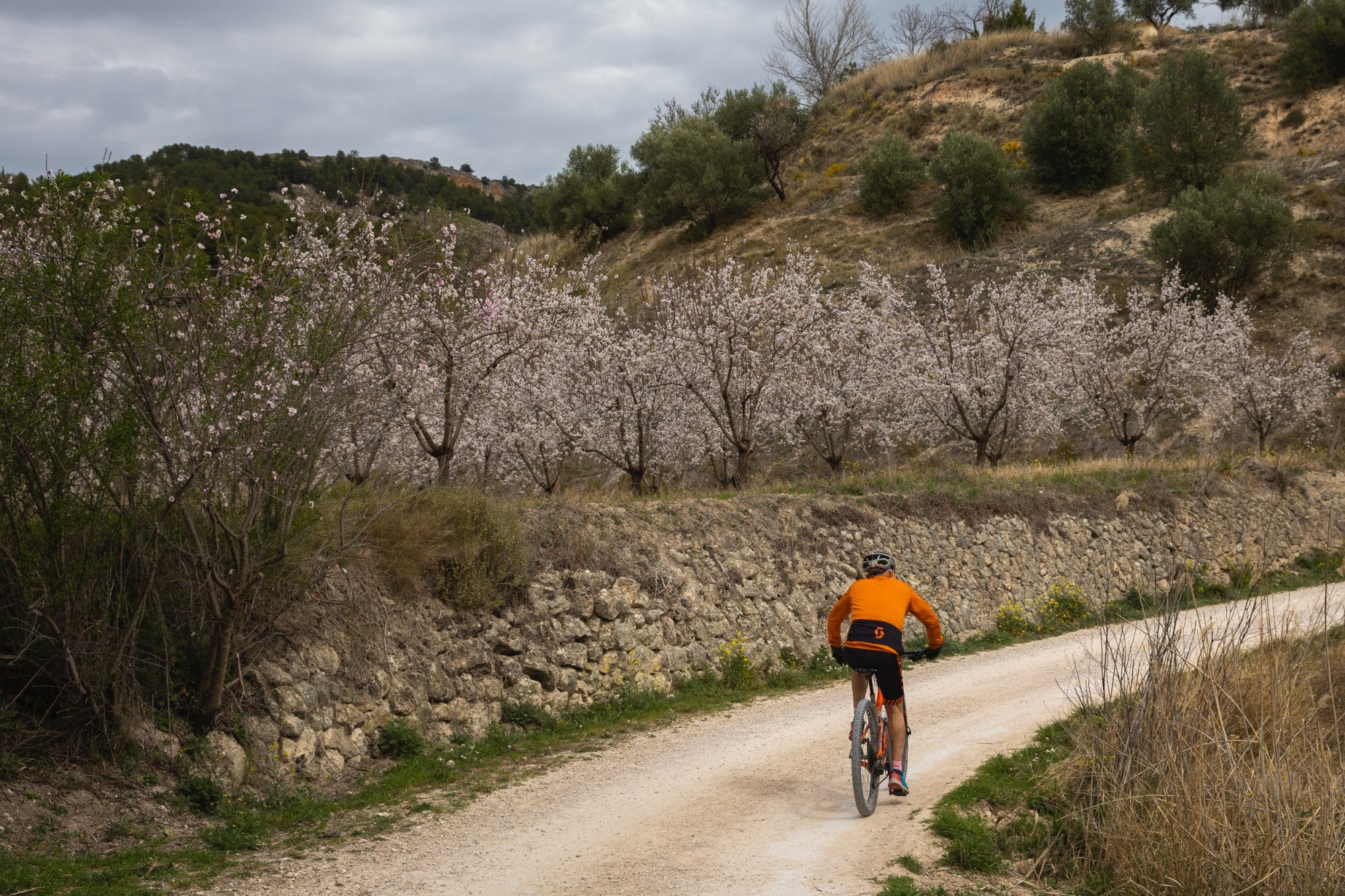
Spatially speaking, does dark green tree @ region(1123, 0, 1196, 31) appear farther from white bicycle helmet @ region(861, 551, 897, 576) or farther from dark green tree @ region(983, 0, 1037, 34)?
white bicycle helmet @ region(861, 551, 897, 576)

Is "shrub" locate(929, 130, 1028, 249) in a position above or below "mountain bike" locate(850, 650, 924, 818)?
above

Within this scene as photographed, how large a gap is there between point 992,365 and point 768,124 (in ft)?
120

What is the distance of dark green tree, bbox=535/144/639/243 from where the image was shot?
6112cm

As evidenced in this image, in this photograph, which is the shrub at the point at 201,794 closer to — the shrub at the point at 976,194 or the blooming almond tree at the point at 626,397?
the blooming almond tree at the point at 626,397

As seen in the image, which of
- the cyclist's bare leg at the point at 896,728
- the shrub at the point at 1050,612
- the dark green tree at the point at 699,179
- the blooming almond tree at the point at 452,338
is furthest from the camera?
the dark green tree at the point at 699,179

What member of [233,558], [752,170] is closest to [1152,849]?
[233,558]

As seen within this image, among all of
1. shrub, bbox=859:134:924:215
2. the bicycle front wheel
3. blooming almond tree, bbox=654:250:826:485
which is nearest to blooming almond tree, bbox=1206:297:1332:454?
blooming almond tree, bbox=654:250:826:485

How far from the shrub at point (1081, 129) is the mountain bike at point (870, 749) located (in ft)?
162

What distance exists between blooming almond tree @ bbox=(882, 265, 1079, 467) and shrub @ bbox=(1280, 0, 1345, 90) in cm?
3209

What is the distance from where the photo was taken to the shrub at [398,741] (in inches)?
A: 402

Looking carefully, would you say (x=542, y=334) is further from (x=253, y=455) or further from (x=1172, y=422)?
(x=1172, y=422)

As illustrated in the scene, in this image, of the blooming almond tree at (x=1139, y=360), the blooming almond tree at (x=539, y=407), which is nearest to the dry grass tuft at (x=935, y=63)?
the blooming almond tree at (x=1139, y=360)

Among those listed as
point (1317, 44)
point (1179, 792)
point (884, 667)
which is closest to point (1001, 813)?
point (1179, 792)

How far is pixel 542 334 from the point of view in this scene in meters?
19.6
